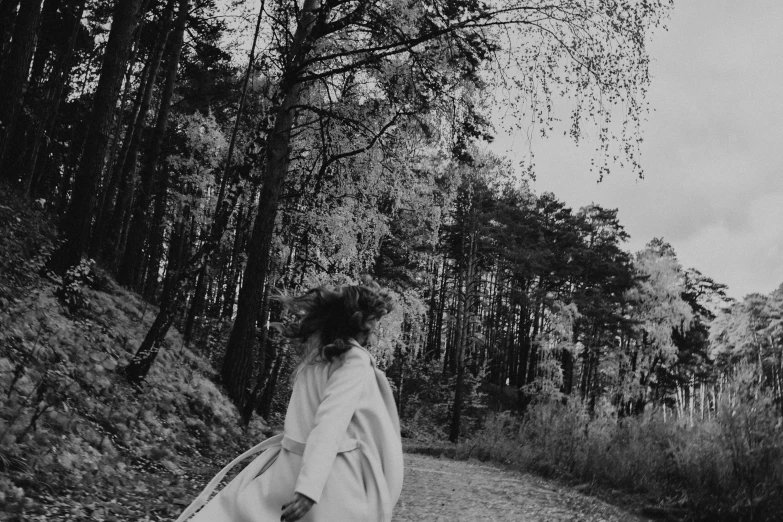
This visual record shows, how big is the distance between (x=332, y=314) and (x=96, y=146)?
7.25 meters

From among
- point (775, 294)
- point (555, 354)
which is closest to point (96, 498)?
point (555, 354)

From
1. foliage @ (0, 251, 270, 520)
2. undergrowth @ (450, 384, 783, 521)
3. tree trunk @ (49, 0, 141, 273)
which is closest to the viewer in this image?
foliage @ (0, 251, 270, 520)

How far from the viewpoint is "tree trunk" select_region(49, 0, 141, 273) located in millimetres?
8094

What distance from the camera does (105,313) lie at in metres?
9.51

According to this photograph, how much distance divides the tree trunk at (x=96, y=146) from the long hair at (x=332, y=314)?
695 cm

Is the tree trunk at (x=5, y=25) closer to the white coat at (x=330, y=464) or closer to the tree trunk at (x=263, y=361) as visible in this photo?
the tree trunk at (x=263, y=361)

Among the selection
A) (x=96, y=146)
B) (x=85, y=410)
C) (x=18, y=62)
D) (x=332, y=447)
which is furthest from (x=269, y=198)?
(x=332, y=447)

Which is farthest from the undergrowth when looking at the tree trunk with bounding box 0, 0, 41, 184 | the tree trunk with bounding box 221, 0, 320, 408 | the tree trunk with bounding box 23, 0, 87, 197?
the tree trunk with bounding box 23, 0, 87, 197

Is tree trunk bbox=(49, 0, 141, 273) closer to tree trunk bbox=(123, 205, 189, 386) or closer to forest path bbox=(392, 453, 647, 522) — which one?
tree trunk bbox=(123, 205, 189, 386)

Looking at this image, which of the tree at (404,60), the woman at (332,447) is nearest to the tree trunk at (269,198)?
the tree at (404,60)

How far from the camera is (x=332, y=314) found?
2.39 m

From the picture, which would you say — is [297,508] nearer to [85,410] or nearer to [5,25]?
[85,410]

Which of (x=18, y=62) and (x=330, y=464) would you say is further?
(x=18, y=62)

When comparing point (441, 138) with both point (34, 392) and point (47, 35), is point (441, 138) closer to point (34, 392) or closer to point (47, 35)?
point (34, 392)
